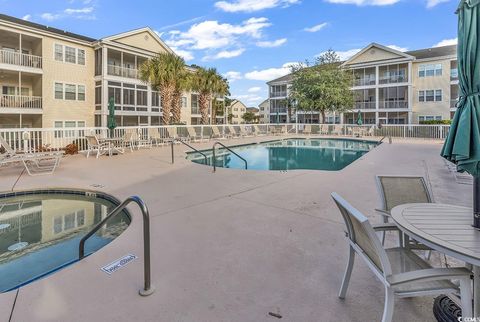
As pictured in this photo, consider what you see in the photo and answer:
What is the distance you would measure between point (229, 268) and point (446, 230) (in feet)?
6.38

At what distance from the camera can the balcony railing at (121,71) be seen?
77.9 feet

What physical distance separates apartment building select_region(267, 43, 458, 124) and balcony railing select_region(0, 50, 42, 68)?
21.6m

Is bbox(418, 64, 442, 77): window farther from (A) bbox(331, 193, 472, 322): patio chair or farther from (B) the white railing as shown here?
(A) bbox(331, 193, 472, 322): patio chair

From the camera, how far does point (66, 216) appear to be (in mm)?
5340

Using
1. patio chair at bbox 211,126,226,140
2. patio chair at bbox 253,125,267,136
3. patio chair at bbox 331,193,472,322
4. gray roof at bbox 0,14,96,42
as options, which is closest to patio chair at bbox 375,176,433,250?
patio chair at bbox 331,193,472,322

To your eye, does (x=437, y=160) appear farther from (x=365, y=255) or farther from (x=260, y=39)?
(x=260, y=39)

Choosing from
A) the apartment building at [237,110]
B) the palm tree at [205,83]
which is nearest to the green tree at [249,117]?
the apartment building at [237,110]

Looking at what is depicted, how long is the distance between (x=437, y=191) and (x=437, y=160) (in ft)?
19.1

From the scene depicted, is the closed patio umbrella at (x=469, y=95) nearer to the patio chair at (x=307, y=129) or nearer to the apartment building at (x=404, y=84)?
the patio chair at (x=307, y=129)

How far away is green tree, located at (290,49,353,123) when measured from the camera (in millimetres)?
27688

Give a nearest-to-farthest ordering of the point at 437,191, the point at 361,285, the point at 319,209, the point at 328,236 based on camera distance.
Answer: the point at 361,285 → the point at 328,236 → the point at 319,209 → the point at 437,191

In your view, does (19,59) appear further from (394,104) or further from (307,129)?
(394,104)

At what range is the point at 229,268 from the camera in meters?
2.99

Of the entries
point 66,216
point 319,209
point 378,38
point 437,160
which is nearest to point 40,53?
point 66,216
